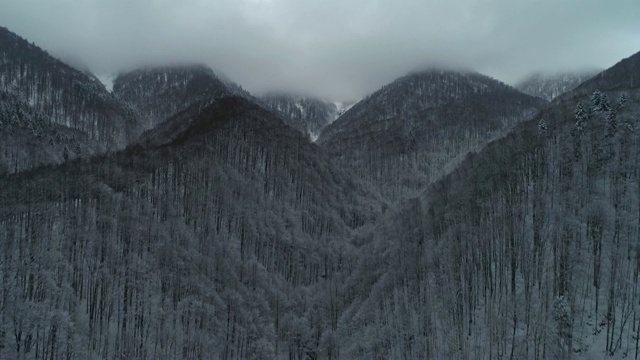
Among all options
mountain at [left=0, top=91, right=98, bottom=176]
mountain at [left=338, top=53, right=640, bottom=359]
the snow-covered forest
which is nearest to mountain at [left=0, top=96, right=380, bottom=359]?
the snow-covered forest

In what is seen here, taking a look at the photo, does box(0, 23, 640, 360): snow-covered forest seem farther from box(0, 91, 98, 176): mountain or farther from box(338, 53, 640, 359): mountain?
box(0, 91, 98, 176): mountain

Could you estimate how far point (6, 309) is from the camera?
257ft

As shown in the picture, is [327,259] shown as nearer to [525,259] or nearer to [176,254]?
[176,254]

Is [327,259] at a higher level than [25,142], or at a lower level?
lower

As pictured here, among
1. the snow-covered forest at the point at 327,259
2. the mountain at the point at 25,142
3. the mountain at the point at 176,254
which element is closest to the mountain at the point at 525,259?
the snow-covered forest at the point at 327,259

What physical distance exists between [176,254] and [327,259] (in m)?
43.5

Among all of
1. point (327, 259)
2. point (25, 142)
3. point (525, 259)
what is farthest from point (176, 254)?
point (25, 142)

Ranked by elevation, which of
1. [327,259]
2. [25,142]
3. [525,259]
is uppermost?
[25,142]

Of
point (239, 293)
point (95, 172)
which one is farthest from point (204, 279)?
point (95, 172)

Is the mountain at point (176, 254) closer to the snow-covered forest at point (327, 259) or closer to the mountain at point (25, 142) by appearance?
the snow-covered forest at point (327, 259)

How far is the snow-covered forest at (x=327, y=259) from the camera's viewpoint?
77.6 m

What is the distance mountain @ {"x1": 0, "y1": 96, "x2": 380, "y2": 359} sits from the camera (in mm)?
85000

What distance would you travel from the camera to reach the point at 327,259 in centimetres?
13475

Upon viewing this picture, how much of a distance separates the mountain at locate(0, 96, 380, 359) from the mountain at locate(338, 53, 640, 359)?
16859mm
